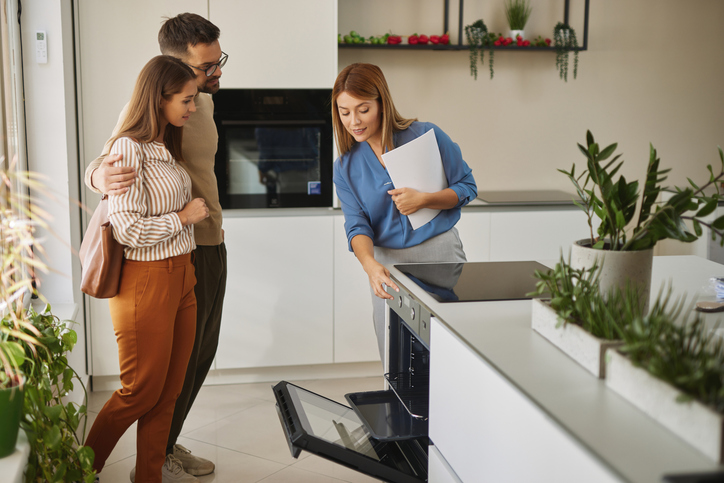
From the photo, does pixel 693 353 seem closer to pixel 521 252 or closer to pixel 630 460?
pixel 630 460

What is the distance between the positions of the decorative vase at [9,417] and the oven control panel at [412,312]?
34.7 inches

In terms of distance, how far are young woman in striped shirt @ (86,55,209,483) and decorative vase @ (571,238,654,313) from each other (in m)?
1.17

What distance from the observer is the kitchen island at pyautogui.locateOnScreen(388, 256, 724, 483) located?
0.83m

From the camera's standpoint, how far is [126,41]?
117 inches

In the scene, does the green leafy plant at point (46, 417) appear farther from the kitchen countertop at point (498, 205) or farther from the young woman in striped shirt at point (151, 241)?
the kitchen countertop at point (498, 205)

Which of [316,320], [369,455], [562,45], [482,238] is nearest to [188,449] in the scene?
[316,320]

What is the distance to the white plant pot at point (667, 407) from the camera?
784 millimetres

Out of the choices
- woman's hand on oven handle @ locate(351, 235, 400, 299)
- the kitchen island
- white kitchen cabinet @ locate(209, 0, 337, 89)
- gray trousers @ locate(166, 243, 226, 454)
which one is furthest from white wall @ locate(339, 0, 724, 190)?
the kitchen island

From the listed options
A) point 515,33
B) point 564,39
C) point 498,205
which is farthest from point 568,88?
point 498,205

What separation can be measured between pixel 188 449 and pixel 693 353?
2180 millimetres

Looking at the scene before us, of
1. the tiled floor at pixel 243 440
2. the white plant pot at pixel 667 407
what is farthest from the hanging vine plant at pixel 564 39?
the white plant pot at pixel 667 407

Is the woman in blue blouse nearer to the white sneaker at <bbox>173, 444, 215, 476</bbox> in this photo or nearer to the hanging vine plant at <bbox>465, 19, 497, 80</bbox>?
the white sneaker at <bbox>173, 444, 215, 476</bbox>

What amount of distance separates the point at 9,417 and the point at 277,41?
2199 millimetres

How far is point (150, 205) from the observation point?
1885 millimetres
